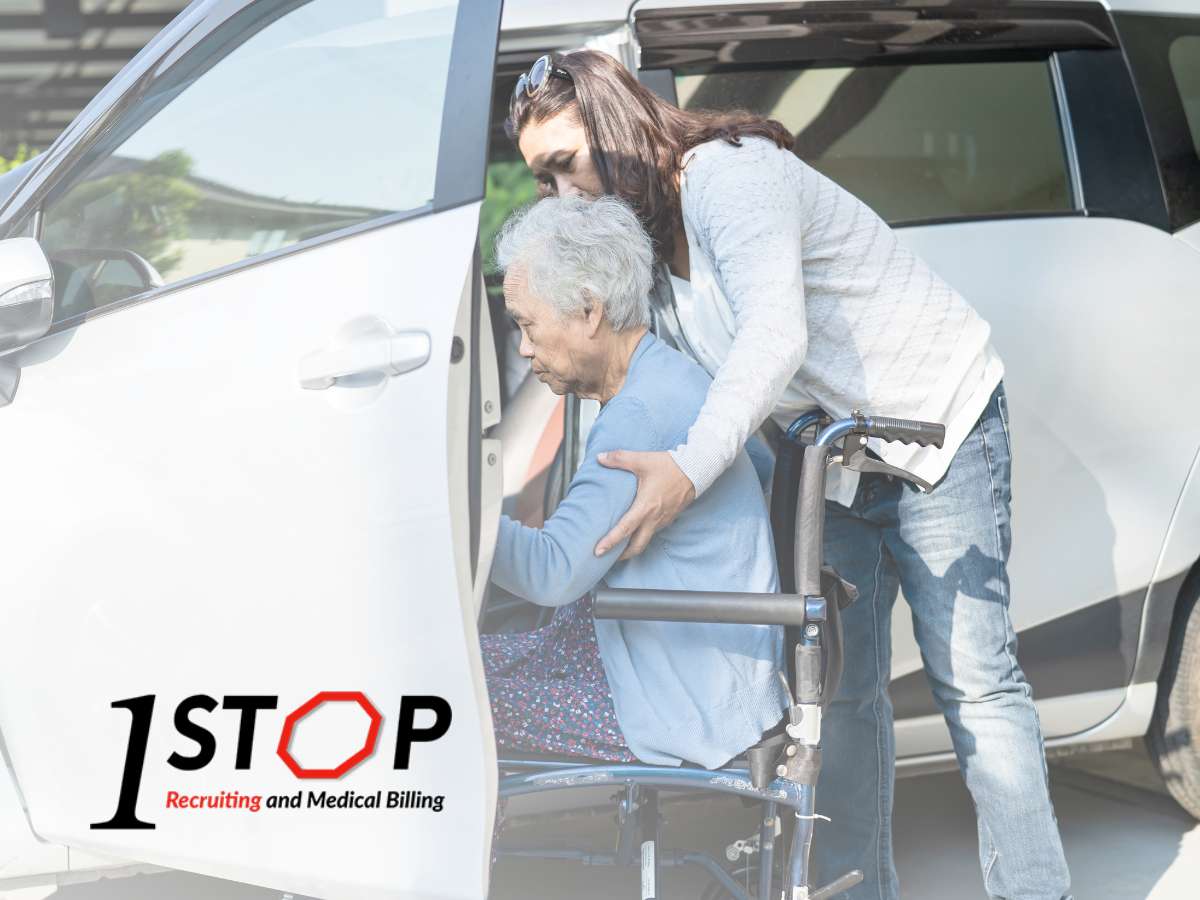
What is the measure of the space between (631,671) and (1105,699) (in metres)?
1.16

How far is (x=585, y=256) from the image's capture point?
1.70m

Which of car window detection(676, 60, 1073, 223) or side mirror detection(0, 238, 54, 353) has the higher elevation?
car window detection(676, 60, 1073, 223)

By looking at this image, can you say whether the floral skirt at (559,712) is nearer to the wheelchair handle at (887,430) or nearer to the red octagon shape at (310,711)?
the red octagon shape at (310,711)

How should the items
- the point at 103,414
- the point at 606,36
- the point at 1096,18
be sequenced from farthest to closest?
the point at 1096,18 → the point at 606,36 → the point at 103,414

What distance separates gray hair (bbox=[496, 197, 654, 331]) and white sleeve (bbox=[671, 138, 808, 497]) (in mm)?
104

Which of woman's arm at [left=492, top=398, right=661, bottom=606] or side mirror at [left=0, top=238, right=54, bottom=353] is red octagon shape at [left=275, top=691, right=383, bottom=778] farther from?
side mirror at [left=0, top=238, right=54, bottom=353]

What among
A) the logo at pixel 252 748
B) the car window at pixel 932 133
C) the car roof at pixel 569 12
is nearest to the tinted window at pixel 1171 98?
the car window at pixel 932 133

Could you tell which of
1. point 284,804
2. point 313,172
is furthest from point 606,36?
point 284,804

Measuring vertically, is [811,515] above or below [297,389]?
below

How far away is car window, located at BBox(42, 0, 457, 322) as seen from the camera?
1.82 meters

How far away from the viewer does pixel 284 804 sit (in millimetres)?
1714

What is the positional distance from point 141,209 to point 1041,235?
1.51 meters

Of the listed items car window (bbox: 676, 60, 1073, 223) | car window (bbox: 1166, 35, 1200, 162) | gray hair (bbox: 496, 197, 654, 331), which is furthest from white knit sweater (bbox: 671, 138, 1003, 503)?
car window (bbox: 1166, 35, 1200, 162)

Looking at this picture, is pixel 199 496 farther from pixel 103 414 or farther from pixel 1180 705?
pixel 1180 705
